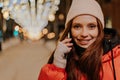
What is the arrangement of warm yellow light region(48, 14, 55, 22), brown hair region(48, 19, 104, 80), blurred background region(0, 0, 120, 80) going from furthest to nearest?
warm yellow light region(48, 14, 55, 22) < blurred background region(0, 0, 120, 80) < brown hair region(48, 19, 104, 80)

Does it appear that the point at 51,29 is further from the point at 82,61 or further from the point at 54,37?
the point at 82,61

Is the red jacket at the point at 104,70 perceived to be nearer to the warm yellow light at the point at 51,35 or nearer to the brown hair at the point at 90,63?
the brown hair at the point at 90,63

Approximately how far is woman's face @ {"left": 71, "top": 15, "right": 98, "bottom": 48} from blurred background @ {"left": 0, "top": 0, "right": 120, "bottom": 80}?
2.88ft

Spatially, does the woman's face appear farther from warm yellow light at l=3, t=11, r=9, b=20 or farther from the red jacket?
warm yellow light at l=3, t=11, r=9, b=20

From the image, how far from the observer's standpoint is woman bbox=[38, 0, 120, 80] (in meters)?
1.47

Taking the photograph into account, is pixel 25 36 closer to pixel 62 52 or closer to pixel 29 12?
pixel 29 12

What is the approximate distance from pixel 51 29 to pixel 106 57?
109 centimetres

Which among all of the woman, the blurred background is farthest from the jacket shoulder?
the blurred background

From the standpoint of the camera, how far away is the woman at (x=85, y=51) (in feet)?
4.83

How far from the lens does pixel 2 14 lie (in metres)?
2.44

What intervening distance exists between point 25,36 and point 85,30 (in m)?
1.00

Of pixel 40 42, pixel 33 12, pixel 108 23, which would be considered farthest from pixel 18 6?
pixel 108 23

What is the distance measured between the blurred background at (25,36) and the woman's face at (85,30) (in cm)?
88

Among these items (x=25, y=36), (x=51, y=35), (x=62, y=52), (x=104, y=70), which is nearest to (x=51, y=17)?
(x=51, y=35)
